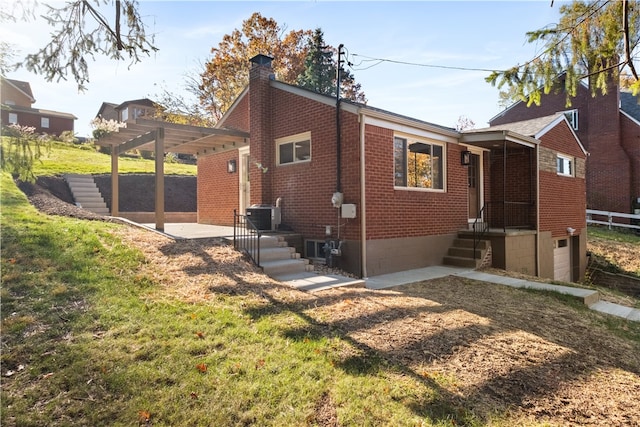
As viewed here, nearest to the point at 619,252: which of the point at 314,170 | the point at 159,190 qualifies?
the point at 314,170

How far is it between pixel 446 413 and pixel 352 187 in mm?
5867

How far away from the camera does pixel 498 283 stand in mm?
8438

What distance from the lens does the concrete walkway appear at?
7371mm

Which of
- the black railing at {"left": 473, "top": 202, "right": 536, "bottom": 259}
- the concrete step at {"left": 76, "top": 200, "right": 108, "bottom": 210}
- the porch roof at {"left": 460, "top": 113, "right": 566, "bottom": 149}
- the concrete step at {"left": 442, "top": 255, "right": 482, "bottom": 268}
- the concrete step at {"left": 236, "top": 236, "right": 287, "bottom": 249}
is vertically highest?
the porch roof at {"left": 460, "top": 113, "right": 566, "bottom": 149}

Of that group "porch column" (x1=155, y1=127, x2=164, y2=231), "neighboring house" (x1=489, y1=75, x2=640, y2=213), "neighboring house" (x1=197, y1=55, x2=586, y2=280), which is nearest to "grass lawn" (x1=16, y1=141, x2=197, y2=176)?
"neighboring house" (x1=197, y1=55, x2=586, y2=280)

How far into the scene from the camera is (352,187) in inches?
335

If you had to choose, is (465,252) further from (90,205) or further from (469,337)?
(90,205)

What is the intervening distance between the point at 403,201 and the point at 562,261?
9.14m

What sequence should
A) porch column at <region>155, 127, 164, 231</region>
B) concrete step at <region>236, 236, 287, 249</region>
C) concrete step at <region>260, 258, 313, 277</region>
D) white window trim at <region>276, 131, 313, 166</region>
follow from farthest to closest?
1. white window trim at <region>276, 131, 313, 166</region>
2. porch column at <region>155, 127, 164, 231</region>
3. concrete step at <region>236, 236, 287, 249</region>
4. concrete step at <region>260, 258, 313, 277</region>

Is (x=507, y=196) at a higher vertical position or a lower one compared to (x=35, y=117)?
lower

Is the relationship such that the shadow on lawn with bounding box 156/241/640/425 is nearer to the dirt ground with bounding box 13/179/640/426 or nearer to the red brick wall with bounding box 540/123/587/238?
the dirt ground with bounding box 13/179/640/426

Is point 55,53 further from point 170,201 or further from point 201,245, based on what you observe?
point 170,201

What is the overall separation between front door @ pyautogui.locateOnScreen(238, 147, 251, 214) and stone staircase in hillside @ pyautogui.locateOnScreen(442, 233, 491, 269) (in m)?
6.34

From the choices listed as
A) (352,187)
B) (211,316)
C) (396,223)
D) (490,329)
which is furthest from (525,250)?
(211,316)
